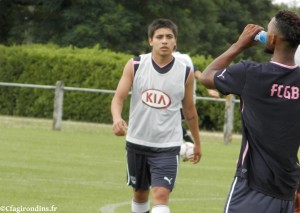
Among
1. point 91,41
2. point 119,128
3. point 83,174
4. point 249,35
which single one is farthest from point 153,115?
point 91,41

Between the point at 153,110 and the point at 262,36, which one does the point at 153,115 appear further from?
the point at 262,36

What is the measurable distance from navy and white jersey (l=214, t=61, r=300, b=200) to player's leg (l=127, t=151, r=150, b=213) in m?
3.17

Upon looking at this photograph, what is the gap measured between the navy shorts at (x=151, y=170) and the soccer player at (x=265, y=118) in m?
2.87

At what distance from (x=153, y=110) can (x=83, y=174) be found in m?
5.85

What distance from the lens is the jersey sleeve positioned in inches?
253

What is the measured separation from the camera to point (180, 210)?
11.9m

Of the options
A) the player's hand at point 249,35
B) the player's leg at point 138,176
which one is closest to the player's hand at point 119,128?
the player's leg at point 138,176

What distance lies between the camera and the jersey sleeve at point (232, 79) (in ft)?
21.0

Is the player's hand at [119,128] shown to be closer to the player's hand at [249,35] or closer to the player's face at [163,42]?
the player's face at [163,42]

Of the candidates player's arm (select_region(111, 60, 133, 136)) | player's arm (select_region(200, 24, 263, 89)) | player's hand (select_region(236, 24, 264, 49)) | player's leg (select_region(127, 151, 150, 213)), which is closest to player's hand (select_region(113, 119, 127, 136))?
player's arm (select_region(111, 60, 133, 136))

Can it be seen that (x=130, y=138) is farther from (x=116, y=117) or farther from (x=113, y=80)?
(x=113, y=80)

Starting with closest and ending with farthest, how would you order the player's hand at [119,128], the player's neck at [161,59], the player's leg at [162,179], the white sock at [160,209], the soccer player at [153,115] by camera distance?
the player's hand at [119,128]
the white sock at [160,209]
the player's leg at [162,179]
the soccer player at [153,115]
the player's neck at [161,59]

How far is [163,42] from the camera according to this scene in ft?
32.2

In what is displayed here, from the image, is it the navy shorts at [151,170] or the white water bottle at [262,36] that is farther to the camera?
the navy shorts at [151,170]
